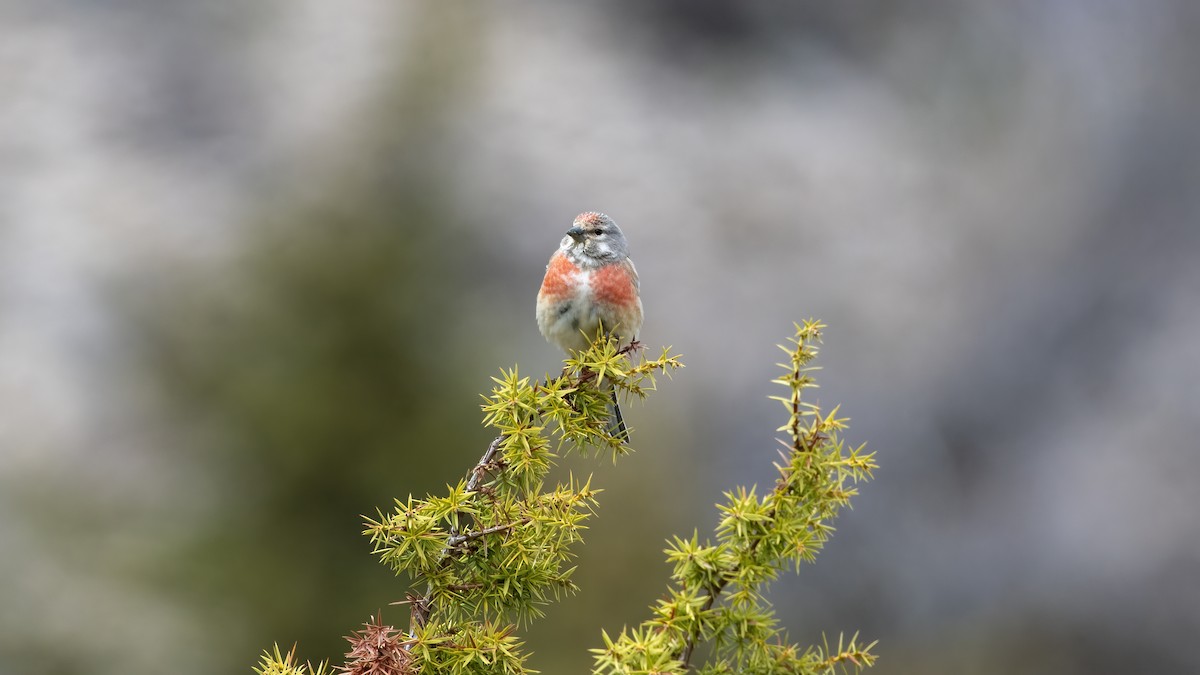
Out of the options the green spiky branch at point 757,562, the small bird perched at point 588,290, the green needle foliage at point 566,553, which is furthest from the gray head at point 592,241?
Answer: the green spiky branch at point 757,562

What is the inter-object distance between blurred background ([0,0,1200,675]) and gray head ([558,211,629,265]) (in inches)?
166

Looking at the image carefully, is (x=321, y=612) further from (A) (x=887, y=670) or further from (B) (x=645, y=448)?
(A) (x=887, y=670)

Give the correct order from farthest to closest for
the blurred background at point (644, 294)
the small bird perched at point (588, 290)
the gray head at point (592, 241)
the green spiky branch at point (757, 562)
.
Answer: the blurred background at point (644, 294) < the gray head at point (592, 241) < the small bird perched at point (588, 290) < the green spiky branch at point (757, 562)

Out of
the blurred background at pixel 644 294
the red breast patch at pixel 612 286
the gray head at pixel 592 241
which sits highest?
the blurred background at pixel 644 294

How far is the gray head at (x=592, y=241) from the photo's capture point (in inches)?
185

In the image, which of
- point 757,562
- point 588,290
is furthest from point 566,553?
point 588,290

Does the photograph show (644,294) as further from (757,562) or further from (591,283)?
(757,562)

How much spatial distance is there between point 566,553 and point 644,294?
845 centimetres

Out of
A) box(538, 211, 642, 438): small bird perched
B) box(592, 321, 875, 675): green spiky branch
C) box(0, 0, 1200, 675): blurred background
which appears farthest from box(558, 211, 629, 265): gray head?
box(0, 0, 1200, 675): blurred background

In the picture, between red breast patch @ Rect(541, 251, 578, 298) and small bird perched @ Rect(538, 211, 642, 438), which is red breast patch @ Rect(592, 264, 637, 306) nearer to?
small bird perched @ Rect(538, 211, 642, 438)

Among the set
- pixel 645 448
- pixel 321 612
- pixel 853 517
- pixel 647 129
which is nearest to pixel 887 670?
pixel 853 517

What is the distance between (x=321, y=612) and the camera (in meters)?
8.84

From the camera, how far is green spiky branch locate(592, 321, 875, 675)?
5.99 feet

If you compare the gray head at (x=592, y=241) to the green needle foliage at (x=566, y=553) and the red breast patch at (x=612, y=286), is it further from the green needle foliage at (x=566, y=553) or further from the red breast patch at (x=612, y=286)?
the green needle foliage at (x=566, y=553)
